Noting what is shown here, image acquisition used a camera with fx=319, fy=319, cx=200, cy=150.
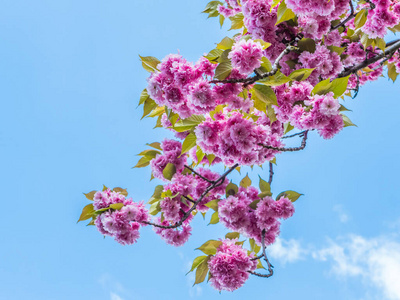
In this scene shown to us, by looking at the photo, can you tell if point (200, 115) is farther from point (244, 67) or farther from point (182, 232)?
point (182, 232)

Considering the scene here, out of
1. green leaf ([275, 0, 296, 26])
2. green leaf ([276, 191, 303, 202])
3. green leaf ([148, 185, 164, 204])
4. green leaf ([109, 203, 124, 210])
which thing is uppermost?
green leaf ([275, 0, 296, 26])

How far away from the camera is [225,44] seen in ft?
7.63

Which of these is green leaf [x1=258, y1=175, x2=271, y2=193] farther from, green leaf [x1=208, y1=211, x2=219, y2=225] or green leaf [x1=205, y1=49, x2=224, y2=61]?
green leaf [x1=205, y1=49, x2=224, y2=61]

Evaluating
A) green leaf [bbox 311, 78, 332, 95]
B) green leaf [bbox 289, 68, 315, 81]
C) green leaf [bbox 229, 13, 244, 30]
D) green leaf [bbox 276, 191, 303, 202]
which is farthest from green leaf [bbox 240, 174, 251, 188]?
green leaf [bbox 229, 13, 244, 30]

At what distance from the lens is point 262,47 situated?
217 cm

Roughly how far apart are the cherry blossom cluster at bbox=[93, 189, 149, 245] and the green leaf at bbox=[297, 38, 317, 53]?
206 centimetres

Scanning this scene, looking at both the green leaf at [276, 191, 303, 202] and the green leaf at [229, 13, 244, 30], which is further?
the green leaf at [229, 13, 244, 30]

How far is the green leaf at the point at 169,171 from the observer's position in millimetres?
3086

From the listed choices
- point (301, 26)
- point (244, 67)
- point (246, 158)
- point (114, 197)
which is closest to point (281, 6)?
point (301, 26)

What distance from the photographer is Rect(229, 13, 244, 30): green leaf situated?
336 cm

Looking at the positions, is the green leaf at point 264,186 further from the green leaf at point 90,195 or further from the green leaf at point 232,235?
the green leaf at point 90,195

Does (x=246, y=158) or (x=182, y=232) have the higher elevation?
(x=246, y=158)

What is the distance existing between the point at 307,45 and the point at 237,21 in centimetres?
103

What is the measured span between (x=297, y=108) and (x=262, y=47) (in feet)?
1.61
